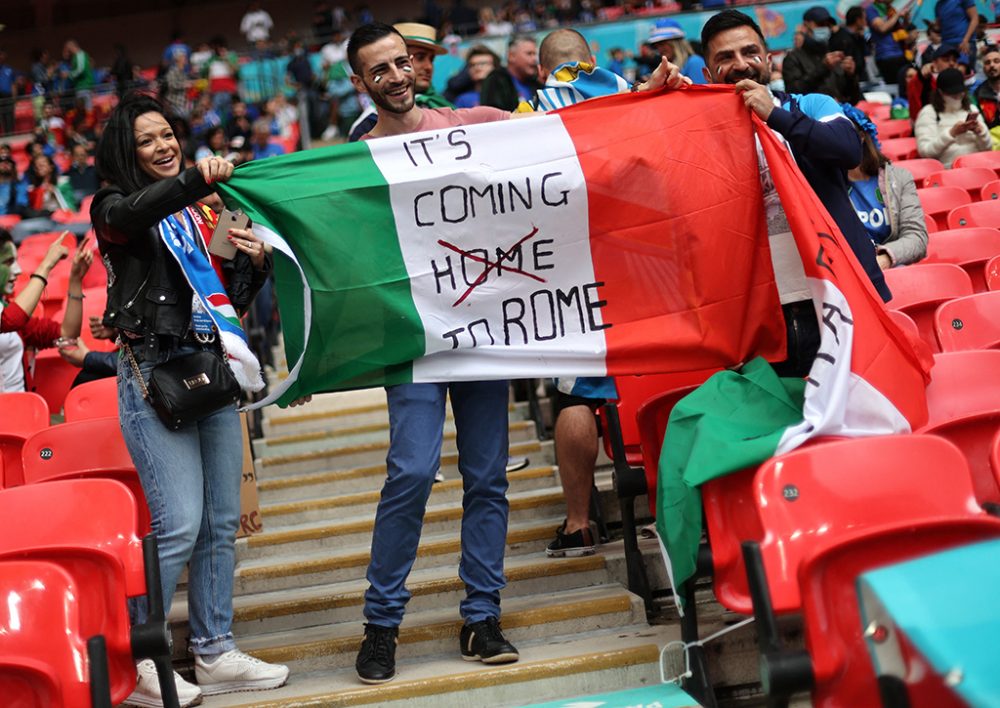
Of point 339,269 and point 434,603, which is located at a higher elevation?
point 339,269

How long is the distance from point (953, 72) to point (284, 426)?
20.3ft

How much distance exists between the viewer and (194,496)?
3.46 meters

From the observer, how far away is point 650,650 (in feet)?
11.5

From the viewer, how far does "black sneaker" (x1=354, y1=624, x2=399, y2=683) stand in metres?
3.46

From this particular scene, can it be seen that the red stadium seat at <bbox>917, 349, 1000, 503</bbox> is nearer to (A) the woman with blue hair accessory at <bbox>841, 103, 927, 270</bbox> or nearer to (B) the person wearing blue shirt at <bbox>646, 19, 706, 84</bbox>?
(A) the woman with blue hair accessory at <bbox>841, 103, 927, 270</bbox>

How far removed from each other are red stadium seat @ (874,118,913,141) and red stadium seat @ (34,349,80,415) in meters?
7.62

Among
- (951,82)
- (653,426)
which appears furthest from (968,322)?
(951,82)

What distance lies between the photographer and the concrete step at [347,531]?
4.71 meters

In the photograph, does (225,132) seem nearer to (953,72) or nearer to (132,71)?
(132,71)

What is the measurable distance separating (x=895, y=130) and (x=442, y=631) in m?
8.60

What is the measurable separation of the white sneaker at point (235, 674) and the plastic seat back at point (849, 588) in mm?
1733

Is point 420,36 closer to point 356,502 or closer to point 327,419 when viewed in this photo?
point 327,419

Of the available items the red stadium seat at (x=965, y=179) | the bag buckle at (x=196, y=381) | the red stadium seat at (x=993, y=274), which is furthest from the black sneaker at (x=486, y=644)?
the red stadium seat at (x=965, y=179)

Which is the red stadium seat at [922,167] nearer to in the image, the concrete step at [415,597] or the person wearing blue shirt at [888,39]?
the person wearing blue shirt at [888,39]
